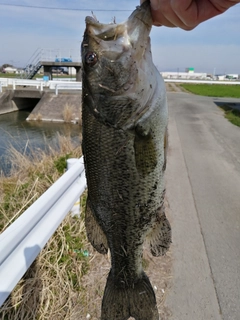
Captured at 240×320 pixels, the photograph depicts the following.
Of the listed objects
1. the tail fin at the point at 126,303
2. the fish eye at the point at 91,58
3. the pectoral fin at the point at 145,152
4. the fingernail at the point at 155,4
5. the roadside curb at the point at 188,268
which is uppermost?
the fingernail at the point at 155,4

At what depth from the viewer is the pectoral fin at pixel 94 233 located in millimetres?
1995

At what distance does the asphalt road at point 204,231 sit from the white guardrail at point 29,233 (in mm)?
1503

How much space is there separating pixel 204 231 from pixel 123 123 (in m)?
3.66

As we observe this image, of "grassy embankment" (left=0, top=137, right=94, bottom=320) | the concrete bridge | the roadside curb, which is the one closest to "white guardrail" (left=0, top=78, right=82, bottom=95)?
the concrete bridge

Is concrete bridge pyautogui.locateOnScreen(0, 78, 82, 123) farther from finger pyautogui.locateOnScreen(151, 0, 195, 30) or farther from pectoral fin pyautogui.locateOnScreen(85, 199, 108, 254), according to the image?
finger pyautogui.locateOnScreen(151, 0, 195, 30)

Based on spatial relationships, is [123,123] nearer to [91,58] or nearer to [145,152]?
[145,152]

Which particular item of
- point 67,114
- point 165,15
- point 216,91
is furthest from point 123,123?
point 216,91

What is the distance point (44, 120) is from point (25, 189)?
1921 centimetres

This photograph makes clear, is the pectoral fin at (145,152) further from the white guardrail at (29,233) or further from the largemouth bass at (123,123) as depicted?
the white guardrail at (29,233)

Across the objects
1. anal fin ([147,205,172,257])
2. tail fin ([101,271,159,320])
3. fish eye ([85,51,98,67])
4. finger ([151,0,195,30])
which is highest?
finger ([151,0,195,30])

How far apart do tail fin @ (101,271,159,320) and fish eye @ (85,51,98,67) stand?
1.29 metres

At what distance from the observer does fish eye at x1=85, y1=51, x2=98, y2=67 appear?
1.75m

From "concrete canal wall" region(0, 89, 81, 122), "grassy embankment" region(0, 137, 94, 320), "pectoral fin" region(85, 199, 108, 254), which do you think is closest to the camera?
"pectoral fin" region(85, 199, 108, 254)

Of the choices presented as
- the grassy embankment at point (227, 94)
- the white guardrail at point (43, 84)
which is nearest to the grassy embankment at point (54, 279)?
the grassy embankment at point (227, 94)
